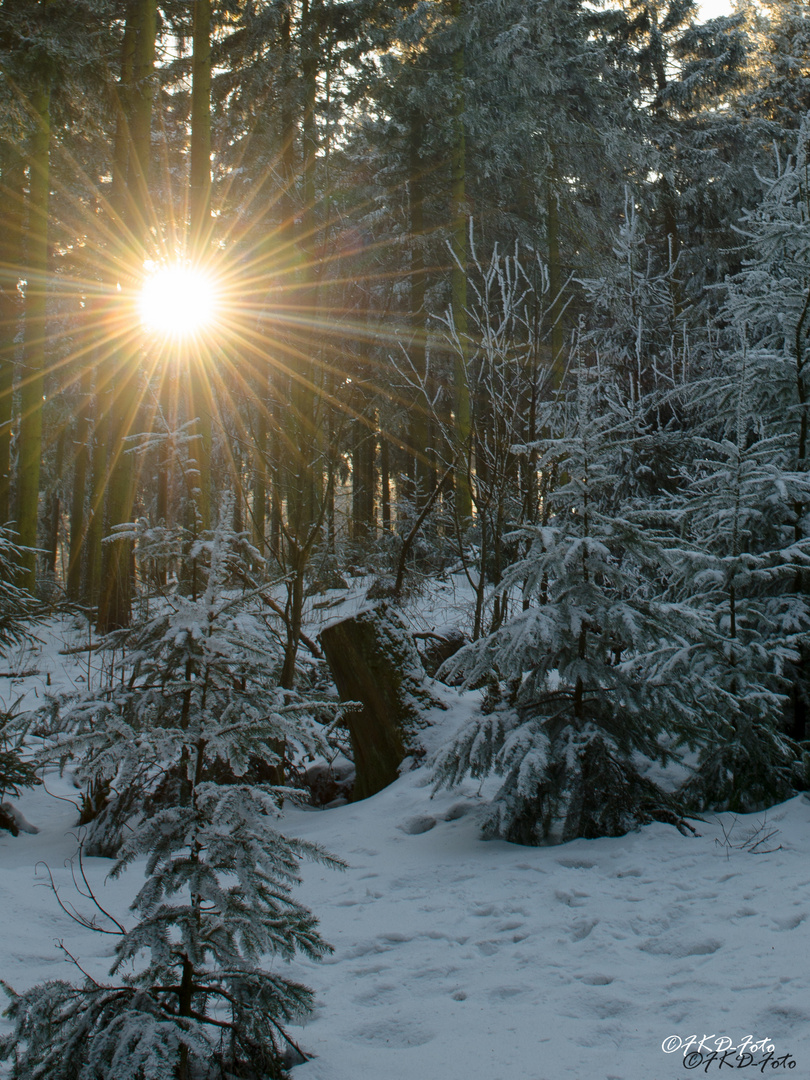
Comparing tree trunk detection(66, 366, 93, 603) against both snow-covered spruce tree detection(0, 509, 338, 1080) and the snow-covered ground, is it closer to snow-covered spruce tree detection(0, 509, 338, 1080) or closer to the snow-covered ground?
the snow-covered ground

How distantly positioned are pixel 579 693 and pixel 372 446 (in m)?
22.7

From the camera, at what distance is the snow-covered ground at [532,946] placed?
2.55 meters

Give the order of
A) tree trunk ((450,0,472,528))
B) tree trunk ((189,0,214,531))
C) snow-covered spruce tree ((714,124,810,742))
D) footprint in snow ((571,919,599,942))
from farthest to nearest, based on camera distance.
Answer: tree trunk ((450,0,472,528))
tree trunk ((189,0,214,531))
snow-covered spruce tree ((714,124,810,742))
footprint in snow ((571,919,599,942))

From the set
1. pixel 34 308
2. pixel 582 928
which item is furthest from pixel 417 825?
pixel 34 308

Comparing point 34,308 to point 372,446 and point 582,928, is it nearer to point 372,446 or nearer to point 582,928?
point 582,928

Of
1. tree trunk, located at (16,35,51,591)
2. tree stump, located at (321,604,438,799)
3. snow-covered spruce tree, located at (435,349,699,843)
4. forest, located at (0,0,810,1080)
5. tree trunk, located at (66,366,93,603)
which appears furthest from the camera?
tree trunk, located at (66,366,93,603)

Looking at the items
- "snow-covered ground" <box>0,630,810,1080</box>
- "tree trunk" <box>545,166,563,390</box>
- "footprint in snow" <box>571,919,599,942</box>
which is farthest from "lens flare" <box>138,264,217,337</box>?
"footprint in snow" <box>571,919,599,942</box>

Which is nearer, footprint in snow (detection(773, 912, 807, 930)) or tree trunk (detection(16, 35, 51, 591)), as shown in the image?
footprint in snow (detection(773, 912, 807, 930))

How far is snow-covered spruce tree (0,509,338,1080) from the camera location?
6.70 feet

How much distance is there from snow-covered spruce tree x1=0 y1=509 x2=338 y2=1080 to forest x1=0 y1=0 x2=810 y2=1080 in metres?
0.01

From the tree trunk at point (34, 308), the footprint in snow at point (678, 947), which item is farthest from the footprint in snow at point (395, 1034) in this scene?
the tree trunk at point (34, 308)

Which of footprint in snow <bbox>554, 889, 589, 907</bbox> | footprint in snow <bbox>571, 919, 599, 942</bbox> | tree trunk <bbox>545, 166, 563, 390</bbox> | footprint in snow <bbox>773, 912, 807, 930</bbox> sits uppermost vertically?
tree trunk <bbox>545, 166, 563, 390</bbox>

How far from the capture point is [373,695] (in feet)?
19.9

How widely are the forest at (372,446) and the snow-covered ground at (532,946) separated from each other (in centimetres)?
27
